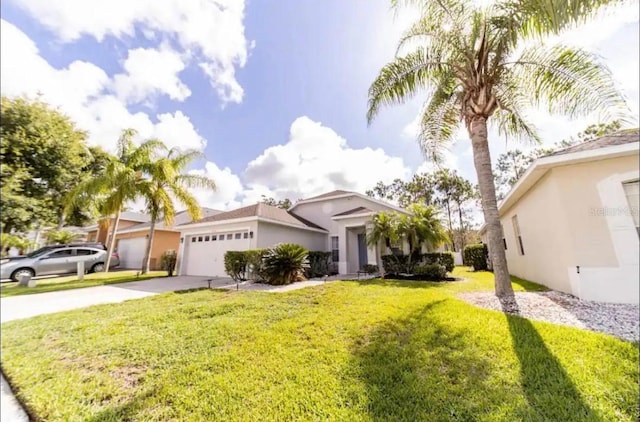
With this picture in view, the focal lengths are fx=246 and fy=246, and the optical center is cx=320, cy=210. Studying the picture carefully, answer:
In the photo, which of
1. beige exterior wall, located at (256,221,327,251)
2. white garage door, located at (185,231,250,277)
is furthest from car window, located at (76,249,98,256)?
beige exterior wall, located at (256,221,327,251)

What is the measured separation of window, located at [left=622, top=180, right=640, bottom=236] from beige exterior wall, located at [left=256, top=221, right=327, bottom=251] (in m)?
11.9

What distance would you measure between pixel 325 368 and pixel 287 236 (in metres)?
11.2

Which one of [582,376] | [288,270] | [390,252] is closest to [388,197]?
[390,252]

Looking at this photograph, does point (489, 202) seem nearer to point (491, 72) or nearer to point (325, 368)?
point (491, 72)

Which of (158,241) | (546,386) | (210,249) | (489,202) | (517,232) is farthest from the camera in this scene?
(158,241)

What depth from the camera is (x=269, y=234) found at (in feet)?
42.5

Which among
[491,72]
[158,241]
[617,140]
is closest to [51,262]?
[491,72]

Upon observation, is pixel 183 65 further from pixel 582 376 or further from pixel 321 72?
pixel 582 376

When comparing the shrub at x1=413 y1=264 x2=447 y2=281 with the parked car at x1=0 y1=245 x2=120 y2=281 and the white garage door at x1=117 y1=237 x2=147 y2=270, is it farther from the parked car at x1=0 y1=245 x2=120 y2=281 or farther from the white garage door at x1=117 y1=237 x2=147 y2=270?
the white garage door at x1=117 y1=237 x2=147 y2=270

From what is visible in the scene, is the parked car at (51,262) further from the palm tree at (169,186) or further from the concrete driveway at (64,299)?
the palm tree at (169,186)

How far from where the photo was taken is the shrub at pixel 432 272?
10177 mm

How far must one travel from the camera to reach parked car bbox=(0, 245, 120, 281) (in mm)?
3864

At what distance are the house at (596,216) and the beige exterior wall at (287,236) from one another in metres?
10.7

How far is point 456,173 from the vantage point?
29.0 meters
